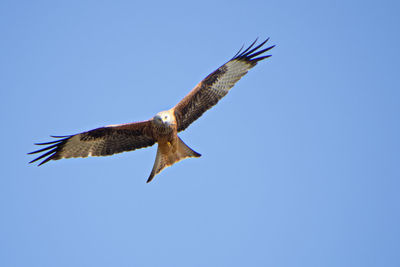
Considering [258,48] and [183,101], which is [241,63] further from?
[183,101]

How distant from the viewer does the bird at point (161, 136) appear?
7547 mm

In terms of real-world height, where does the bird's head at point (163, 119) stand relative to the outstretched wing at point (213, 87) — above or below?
below

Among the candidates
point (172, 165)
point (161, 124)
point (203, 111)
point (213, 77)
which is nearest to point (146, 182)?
point (172, 165)

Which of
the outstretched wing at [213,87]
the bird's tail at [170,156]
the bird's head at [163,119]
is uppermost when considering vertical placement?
the outstretched wing at [213,87]

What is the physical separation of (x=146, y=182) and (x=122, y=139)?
90 cm

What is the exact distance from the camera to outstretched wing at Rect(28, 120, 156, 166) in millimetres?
7637

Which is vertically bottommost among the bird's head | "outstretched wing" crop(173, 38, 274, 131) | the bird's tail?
the bird's tail

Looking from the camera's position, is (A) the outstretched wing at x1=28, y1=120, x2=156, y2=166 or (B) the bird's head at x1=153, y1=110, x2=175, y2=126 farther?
(A) the outstretched wing at x1=28, y1=120, x2=156, y2=166

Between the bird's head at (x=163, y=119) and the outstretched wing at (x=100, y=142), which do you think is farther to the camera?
the outstretched wing at (x=100, y=142)

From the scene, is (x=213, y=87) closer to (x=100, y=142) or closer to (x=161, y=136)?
(x=161, y=136)

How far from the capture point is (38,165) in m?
7.35

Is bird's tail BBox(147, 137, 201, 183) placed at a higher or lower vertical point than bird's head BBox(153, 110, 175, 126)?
lower

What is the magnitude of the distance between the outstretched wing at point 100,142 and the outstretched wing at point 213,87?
0.66 m

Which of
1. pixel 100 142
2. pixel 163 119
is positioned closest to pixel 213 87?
pixel 163 119
